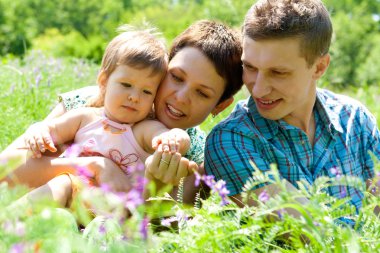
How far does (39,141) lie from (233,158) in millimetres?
869

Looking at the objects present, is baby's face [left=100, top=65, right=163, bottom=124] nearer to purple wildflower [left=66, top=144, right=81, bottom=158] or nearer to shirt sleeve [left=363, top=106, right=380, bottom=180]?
purple wildflower [left=66, top=144, right=81, bottom=158]

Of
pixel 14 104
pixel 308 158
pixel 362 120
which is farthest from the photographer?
pixel 14 104

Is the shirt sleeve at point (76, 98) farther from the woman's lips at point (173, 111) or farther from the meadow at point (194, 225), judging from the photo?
the meadow at point (194, 225)

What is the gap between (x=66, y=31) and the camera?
2827cm

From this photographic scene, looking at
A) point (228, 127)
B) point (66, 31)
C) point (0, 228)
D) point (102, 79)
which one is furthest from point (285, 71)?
point (66, 31)

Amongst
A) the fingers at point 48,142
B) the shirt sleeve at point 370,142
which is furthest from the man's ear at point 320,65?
the fingers at point 48,142

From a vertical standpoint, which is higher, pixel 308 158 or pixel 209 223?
→ pixel 209 223

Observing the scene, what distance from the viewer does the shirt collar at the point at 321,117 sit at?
2.97 meters

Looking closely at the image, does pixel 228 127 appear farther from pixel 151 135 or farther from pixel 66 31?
pixel 66 31

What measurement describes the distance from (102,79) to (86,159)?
1.55 feet

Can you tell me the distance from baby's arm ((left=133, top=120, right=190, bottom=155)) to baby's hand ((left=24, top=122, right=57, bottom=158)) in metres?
0.40

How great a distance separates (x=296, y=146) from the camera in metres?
3.00

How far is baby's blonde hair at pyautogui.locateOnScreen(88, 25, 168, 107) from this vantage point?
2.89 meters

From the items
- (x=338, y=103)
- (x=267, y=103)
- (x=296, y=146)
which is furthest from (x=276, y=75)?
(x=338, y=103)
